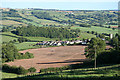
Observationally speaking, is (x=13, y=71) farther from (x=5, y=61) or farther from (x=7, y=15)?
(x=7, y=15)

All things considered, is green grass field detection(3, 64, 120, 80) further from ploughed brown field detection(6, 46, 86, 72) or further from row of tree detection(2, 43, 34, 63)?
row of tree detection(2, 43, 34, 63)

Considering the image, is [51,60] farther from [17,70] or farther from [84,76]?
[84,76]

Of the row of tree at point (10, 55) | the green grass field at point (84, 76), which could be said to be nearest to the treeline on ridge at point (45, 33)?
the row of tree at point (10, 55)

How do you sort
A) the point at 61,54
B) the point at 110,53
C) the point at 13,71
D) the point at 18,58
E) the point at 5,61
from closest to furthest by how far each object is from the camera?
the point at 13,71 < the point at 110,53 < the point at 5,61 < the point at 18,58 < the point at 61,54

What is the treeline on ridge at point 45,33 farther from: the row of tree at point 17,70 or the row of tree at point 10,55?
the row of tree at point 17,70

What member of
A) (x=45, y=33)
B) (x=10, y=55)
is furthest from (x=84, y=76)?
(x=45, y=33)

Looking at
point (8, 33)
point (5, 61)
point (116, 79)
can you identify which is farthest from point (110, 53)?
point (8, 33)

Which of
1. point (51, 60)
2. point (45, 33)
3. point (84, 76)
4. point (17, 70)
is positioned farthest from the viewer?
point (45, 33)

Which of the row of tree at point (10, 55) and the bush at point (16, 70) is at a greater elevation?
the row of tree at point (10, 55)

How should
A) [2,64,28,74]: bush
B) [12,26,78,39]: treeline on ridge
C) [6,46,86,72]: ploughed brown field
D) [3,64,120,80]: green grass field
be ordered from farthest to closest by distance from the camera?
[12,26,78,39]: treeline on ridge
[6,46,86,72]: ploughed brown field
[2,64,28,74]: bush
[3,64,120,80]: green grass field

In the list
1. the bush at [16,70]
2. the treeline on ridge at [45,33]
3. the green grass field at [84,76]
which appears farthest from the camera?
the treeline on ridge at [45,33]

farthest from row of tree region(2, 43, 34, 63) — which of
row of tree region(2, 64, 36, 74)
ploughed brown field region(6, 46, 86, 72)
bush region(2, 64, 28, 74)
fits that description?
row of tree region(2, 64, 36, 74)
